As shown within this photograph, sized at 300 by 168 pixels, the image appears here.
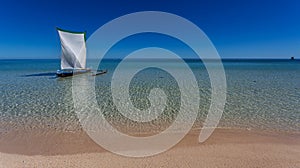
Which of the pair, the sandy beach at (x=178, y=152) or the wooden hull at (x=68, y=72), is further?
the wooden hull at (x=68, y=72)

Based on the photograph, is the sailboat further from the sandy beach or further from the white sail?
the sandy beach

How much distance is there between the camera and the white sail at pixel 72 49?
22.0 meters

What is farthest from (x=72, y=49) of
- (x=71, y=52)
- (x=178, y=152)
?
(x=178, y=152)

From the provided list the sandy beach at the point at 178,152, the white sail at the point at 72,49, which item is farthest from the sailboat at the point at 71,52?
the sandy beach at the point at 178,152

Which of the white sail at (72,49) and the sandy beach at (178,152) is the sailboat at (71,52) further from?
the sandy beach at (178,152)

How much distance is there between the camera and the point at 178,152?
392 centimetres

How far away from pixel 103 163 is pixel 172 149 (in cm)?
144

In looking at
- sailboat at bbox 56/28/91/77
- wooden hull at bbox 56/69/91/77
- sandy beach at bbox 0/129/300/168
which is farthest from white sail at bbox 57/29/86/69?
sandy beach at bbox 0/129/300/168

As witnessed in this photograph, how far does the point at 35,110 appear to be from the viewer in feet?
24.1

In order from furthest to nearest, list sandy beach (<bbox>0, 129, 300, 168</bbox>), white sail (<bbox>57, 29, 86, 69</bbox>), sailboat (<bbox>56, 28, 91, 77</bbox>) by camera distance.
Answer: white sail (<bbox>57, 29, 86, 69</bbox>) → sailboat (<bbox>56, 28, 91, 77</bbox>) → sandy beach (<bbox>0, 129, 300, 168</bbox>)

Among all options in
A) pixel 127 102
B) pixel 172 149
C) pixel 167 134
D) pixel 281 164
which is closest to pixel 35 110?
pixel 127 102

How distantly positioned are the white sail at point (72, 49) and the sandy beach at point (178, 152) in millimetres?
18612

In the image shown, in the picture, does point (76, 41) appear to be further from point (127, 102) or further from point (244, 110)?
point (244, 110)

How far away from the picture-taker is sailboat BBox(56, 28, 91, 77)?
21833mm
